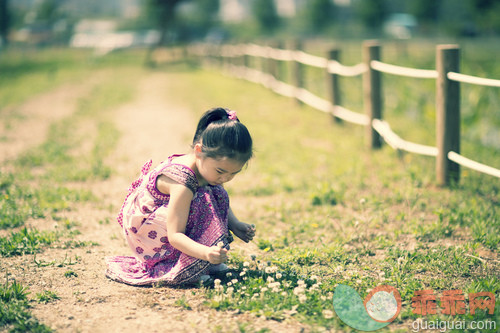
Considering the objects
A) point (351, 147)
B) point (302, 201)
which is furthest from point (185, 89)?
point (302, 201)

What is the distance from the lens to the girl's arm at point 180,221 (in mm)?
2797

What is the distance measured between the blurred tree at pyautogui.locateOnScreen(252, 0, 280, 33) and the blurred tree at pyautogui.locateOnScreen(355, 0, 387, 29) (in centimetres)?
883

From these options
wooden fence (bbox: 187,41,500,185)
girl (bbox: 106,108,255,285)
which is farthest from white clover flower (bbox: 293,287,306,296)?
wooden fence (bbox: 187,41,500,185)

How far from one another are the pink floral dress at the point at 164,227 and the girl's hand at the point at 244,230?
12 centimetres

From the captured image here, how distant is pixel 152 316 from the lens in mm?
2701

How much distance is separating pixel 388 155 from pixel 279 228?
251 cm

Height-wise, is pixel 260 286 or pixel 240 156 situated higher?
pixel 240 156

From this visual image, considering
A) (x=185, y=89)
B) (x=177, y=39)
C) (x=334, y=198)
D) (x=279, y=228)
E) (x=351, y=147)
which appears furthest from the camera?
(x=177, y=39)

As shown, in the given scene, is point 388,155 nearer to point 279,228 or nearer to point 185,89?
point 279,228

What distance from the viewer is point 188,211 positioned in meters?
2.87

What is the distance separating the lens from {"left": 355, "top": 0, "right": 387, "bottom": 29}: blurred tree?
4391cm

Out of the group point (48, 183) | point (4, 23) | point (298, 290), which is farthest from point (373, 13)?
point (298, 290)

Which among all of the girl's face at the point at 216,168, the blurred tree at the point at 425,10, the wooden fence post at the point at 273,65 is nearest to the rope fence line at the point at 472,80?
the girl's face at the point at 216,168

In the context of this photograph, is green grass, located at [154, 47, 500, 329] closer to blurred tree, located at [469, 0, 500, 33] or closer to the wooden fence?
the wooden fence
